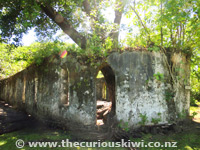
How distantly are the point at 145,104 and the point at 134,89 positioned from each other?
699mm

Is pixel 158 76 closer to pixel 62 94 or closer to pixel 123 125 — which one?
pixel 123 125

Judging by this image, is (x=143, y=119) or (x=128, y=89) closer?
(x=143, y=119)

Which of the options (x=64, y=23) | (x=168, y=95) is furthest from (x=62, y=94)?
(x=168, y=95)

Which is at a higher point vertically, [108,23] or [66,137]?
[108,23]

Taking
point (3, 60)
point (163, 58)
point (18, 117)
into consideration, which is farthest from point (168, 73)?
point (3, 60)

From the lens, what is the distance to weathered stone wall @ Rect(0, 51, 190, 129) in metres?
6.07

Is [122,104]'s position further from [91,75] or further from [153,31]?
[153,31]

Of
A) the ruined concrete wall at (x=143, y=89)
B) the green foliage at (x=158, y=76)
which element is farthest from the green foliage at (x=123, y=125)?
the green foliage at (x=158, y=76)

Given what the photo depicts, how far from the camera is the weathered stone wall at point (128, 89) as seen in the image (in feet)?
19.9

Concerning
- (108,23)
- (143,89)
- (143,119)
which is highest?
(108,23)

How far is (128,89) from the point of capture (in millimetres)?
6121

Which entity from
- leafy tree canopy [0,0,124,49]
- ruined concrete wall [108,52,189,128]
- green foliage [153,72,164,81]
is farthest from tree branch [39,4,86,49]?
green foliage [153,72,164,81]

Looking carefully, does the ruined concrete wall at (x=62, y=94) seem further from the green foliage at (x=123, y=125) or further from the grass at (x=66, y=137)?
the green foliage at (x=123, y=125)

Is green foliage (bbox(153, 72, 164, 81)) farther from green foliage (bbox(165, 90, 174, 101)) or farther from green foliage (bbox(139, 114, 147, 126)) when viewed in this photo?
green foliage (bbox(139, 114, 147, 126))
